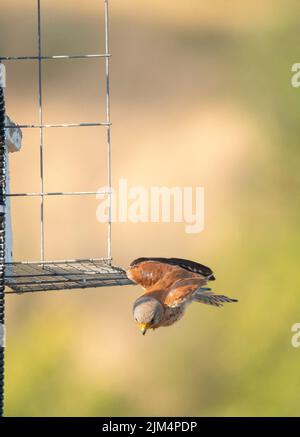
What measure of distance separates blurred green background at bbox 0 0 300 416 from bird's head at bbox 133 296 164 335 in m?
3.60

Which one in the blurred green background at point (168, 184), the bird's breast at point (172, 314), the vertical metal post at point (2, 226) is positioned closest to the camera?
the vertical metal post at point (2, 226)

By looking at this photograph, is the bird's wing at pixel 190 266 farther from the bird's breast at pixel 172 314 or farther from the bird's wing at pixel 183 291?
the bird's breast at pixel 172 314

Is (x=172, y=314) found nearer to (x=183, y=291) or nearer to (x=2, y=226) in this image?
(x=183, y=291)

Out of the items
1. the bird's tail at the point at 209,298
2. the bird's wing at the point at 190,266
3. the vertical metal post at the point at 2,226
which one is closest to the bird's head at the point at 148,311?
the bird's wing at the point at 190,266

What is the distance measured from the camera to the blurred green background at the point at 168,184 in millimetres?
7113

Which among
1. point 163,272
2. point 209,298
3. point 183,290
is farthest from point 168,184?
point 183,290

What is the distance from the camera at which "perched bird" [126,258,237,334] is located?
334 cm

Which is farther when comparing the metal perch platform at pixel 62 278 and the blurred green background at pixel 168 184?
the blurred green background at pixel 168 184

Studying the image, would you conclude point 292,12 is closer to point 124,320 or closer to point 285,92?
point 285,92

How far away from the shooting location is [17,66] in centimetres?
847

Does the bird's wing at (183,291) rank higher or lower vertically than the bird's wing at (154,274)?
lower

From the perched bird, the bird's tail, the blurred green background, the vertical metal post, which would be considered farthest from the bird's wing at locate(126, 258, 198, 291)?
the blurred green background

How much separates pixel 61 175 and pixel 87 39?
4.00 feet

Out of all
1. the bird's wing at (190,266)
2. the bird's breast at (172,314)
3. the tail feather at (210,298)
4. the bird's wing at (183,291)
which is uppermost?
the bird's wing at (190,266)
